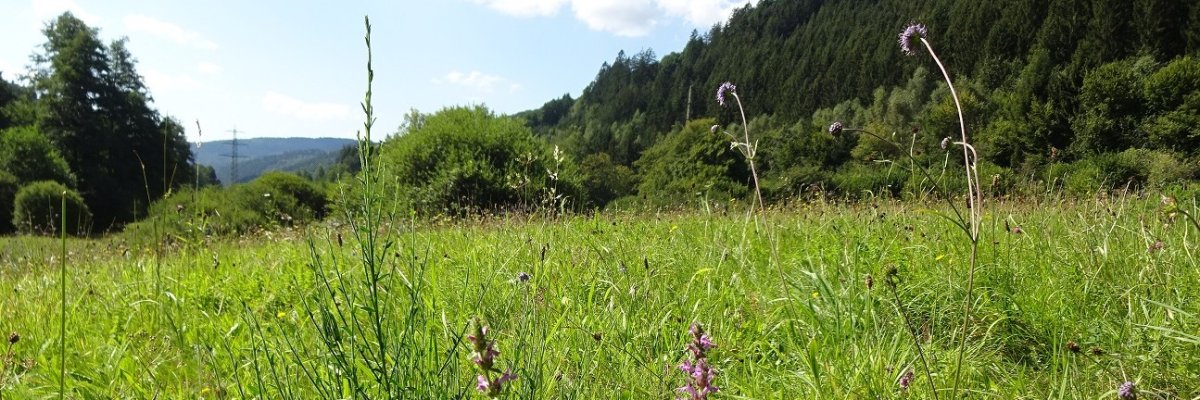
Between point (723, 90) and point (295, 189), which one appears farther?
point (295, 189)

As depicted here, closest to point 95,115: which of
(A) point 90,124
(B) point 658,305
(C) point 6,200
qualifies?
(A) point 90,124

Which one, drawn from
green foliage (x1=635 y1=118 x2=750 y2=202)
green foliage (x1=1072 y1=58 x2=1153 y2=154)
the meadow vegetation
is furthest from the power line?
green foliage (x1=1072 y1=58 x2=1153 y2=154)

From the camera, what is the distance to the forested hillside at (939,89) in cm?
2458

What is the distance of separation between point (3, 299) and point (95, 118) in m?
35.9

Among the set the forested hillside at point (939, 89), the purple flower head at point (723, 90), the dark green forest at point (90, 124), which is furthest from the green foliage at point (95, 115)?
the purple flower head at point (723, 90)

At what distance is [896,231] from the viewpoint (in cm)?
354

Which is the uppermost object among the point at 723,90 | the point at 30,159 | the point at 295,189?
the point at 723,90

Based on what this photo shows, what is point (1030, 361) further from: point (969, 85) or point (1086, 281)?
point (969, 85)

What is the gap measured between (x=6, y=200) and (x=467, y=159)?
70.6 feet

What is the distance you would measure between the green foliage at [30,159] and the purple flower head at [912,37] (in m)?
35.2

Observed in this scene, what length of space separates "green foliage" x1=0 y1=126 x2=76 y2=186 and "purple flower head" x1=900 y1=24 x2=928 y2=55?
116 feet

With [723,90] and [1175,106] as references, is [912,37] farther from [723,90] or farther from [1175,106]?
[1175,106]

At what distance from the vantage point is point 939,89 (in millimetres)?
41656

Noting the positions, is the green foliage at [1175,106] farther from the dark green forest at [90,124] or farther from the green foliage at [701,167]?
the dark green forest at [90,124]
